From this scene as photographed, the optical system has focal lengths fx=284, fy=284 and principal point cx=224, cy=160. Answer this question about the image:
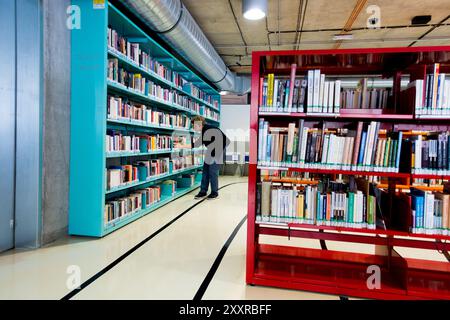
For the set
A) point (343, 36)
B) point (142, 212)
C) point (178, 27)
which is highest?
point (343, 36)

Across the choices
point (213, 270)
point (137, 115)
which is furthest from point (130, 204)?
point (213, 270)

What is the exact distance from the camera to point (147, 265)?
268cm

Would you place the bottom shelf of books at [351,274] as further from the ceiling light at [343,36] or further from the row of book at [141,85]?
the ceiling light at [343,36]

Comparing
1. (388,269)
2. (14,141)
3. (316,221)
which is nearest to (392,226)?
(388,269)

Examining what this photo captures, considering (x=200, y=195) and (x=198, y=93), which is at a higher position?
(x=198, y=93)

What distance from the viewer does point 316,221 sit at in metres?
2.30

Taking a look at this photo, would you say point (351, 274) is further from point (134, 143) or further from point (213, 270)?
point (134, 143)

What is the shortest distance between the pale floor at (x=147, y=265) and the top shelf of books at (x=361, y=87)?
149 cm

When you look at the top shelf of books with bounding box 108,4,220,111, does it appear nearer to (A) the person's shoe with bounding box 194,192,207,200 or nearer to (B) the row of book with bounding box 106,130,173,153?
(B) the row of book with bounding box 106,130,173,153

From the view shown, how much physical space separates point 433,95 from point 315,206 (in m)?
1.19

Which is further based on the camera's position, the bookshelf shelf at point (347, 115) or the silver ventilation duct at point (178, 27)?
the silver ventilation duct at point (178, 27)

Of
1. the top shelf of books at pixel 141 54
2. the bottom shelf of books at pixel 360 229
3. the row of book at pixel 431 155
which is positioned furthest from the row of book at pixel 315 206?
the top shelf of books at pixel 141 54

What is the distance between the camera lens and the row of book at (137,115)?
3597mm
